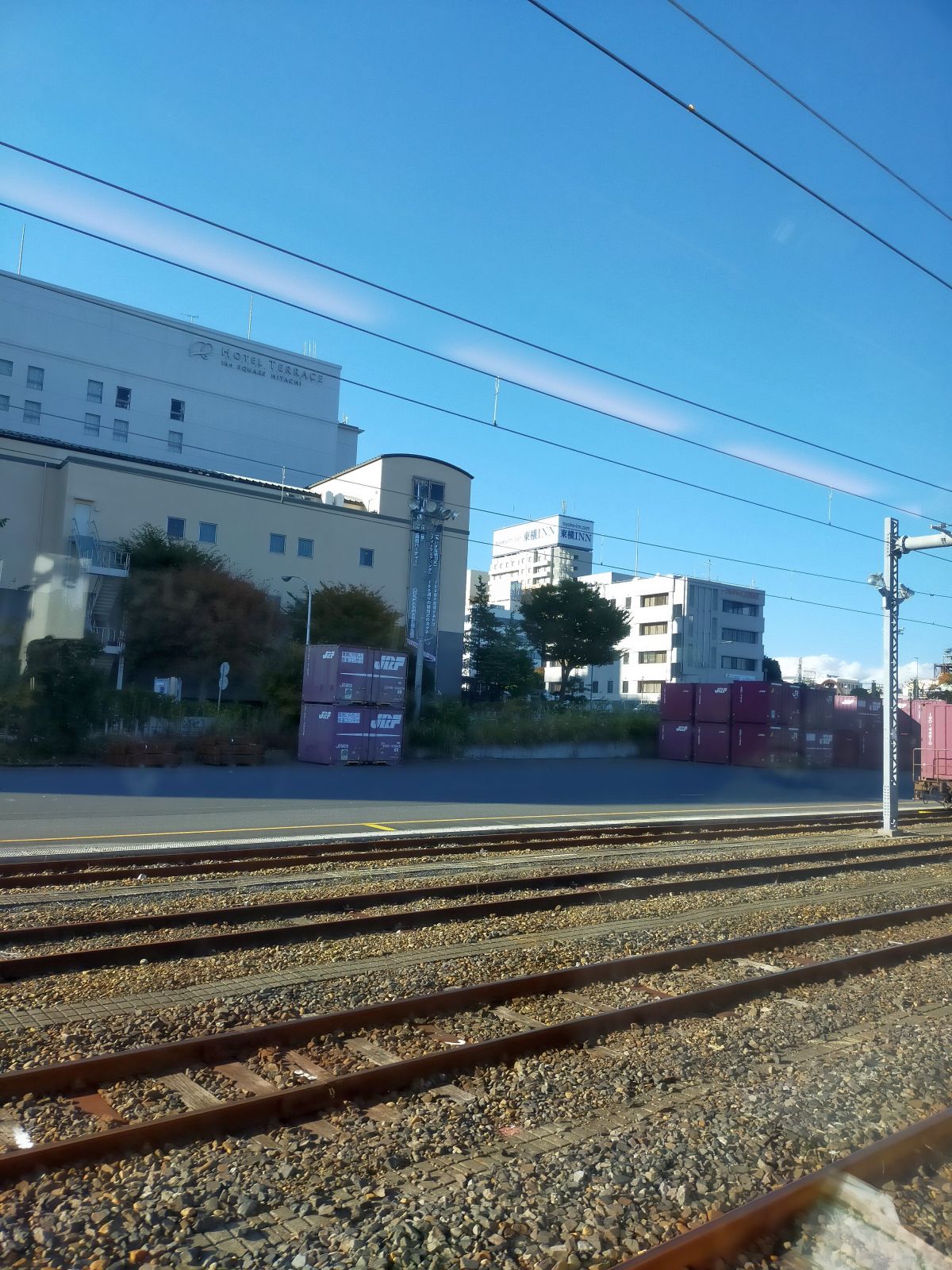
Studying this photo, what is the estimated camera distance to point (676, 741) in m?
42.6

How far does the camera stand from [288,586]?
159 feet

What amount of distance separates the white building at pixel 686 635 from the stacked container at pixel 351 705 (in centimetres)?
4871

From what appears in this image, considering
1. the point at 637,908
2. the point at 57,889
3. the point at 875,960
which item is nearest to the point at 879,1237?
the point at 875,960

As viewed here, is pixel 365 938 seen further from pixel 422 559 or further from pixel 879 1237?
pixel 422 559

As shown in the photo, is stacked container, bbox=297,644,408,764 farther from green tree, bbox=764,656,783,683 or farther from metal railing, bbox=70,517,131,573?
green tree, bbox=764,656,783,683

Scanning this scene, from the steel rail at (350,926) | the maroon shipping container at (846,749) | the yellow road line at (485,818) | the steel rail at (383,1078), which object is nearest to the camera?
the steel rail at (383,1078)

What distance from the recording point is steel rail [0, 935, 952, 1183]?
158 inches

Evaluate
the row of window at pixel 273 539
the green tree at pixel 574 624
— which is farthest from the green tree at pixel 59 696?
the green tree at pixel 574 624

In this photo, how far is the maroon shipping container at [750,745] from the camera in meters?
39.3

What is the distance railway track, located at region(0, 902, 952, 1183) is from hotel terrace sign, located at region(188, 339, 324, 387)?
216 feet

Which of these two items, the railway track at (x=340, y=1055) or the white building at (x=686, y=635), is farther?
the white building at (x=686, y=635)

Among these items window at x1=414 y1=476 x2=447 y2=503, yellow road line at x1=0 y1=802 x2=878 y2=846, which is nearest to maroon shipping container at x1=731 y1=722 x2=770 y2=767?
yellow road line at x1=0 y1=802 x2=878 y2=846

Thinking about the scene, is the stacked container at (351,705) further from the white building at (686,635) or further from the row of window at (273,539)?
the white building at (686,635)

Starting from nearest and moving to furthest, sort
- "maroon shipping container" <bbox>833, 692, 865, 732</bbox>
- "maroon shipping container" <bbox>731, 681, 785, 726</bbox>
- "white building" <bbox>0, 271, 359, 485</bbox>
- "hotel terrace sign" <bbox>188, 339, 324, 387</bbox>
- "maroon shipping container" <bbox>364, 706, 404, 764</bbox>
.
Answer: "maroon shipping container" <bbox>364, 706, 404, 764</bbox>, "maroon shipping container" <bbox>731, 681, 785, 726</bbox>, "maroon shipping container" <bbox>833, 692, 865, 732</bbox>, "white building" <bbox>0, 271, 359, 485</bbox>, "hotel terrace sign" <bbox>188, 339, 324, 387</bbox>
